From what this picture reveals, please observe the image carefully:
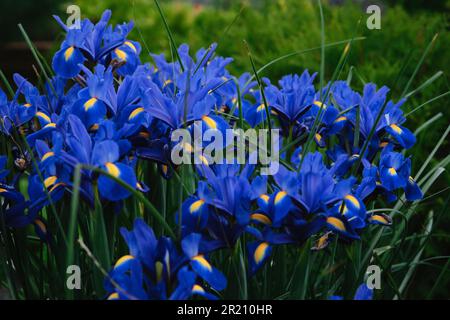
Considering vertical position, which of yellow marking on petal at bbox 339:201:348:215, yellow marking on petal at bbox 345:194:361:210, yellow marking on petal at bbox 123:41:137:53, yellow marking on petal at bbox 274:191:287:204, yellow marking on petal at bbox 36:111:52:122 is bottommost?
yellow marking on petal at bbox 339:201:348:215

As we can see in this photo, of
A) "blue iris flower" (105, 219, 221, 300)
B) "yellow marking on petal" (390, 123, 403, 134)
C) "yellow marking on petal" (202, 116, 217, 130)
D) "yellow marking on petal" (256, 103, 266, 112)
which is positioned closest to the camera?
"blue iris flower" (105, 219, 221, 300)

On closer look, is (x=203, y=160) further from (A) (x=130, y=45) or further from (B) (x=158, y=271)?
(A) (x=130, y=45)

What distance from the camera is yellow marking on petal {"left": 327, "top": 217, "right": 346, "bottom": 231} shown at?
4.62 ft

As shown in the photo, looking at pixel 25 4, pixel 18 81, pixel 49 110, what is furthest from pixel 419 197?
pixel 25 4

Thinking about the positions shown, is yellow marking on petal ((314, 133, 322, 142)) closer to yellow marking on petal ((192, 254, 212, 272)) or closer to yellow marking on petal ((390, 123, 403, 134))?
yellow marking on petal ((390, 123, 403, 134))

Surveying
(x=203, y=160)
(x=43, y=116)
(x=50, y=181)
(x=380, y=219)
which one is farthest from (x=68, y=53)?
(x=380, y=219)

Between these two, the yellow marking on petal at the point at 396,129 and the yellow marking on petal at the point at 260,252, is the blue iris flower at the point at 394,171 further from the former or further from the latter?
the yellow marking on petal at the point at 260,252

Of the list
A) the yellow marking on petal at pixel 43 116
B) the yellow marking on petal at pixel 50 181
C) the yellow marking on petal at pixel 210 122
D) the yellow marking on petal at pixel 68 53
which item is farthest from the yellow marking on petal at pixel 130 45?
the yellow marking on petal at pixel 50 181

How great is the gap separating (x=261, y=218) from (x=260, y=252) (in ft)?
0.27

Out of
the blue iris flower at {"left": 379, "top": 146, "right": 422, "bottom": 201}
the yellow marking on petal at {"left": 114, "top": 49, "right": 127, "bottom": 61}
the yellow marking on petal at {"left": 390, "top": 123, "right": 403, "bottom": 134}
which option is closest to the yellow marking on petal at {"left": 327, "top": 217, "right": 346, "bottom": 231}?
the blue iris flower at {"left": 379, "top": 146, "right": 422, "bottom": 201}

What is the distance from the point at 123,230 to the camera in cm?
136

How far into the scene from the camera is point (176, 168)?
154 centimetres

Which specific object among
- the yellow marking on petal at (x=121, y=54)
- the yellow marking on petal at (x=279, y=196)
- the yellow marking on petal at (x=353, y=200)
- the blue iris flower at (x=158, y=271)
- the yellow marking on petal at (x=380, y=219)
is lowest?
the blue iris flower at (x=158, y=271)

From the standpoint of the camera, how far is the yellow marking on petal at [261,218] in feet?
4.58
